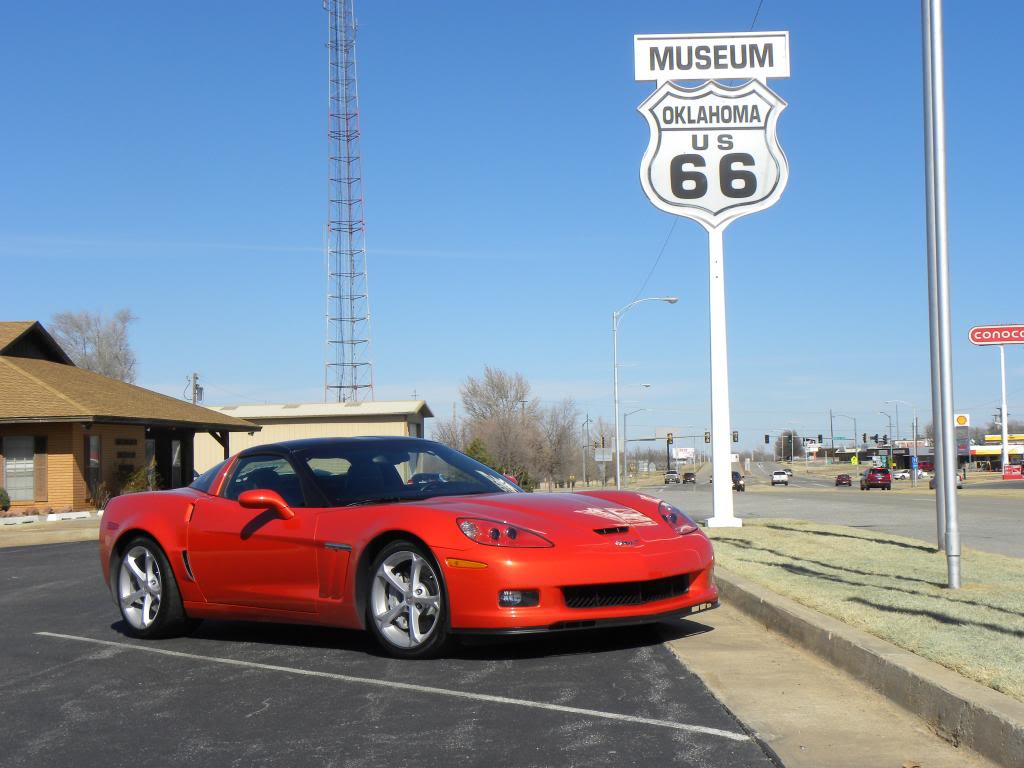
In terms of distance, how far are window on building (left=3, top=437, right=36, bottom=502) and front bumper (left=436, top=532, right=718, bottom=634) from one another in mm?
26030

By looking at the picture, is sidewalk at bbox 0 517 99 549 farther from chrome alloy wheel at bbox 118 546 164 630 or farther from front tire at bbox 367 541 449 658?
front tire at bbox 367 541 449 658

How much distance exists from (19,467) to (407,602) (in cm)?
2594

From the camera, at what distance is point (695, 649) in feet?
22.1

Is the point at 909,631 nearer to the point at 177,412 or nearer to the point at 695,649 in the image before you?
the point at 695,649

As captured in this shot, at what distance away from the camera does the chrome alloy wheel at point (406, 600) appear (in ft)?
20.8

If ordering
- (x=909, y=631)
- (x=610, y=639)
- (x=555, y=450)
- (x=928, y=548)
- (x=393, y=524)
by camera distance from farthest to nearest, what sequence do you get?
(x=555, y=450)
(x=928, y=548)
(x=610, y=639)
(x=393, y=524)
(x=909, y=631)

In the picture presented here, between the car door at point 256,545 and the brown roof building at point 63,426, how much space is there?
855 inches

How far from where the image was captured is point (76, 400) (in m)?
29.4

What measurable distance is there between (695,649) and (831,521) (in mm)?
14367

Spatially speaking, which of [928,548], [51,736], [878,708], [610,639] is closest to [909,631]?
[878,708]

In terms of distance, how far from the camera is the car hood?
20.7 feet

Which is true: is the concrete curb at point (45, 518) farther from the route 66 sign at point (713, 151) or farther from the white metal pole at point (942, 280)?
the white metal pole at point (942, 280)

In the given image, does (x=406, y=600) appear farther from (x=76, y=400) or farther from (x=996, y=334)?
(x=996, y=334)

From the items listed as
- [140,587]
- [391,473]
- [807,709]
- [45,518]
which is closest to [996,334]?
[45,518]
